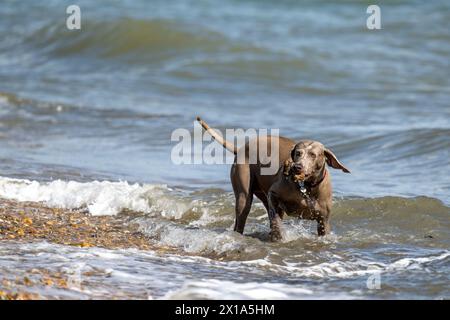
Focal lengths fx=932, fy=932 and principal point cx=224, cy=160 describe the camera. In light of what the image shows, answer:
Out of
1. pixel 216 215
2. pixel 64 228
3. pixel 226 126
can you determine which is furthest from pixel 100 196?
pixel 226 126

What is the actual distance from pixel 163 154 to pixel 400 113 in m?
5.02

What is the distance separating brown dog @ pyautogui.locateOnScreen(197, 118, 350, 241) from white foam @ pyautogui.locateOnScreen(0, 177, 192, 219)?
1431 millimetres

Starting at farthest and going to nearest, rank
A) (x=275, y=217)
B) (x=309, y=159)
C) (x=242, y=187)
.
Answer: (x=242, y=187) < (x=275, y=217) < (x=309, y=159)

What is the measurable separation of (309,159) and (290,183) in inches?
13.1

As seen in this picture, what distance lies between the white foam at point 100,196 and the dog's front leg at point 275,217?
1700 millimetres

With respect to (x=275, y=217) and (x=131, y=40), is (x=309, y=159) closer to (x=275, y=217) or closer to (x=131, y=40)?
(x=275, y=217)

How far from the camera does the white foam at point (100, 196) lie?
9.35m

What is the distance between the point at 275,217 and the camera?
25.5 ft

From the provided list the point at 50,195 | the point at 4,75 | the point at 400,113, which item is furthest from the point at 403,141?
the point at 4,75

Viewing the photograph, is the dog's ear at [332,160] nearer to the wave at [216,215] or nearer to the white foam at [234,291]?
the wave at [216,215]

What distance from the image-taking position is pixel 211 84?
61.3ft

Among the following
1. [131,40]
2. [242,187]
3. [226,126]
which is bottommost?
[242,187]
